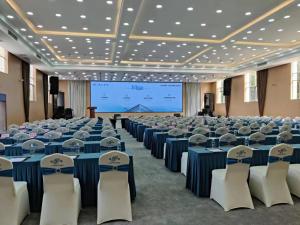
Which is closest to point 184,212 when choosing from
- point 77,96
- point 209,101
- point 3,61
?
point 3,61

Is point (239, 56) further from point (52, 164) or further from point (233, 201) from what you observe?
point (52, 164)

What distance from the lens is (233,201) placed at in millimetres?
3959

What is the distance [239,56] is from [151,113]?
1275cm

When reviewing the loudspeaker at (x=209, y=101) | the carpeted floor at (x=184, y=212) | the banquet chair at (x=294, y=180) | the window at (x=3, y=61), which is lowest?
the carpeted floor at (x=184, y=212)

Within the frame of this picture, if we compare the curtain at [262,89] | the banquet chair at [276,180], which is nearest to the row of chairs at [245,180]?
the banquet chair at [276,180]

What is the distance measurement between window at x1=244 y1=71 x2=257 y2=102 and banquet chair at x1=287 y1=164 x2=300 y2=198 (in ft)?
60.7

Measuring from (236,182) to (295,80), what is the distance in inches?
620

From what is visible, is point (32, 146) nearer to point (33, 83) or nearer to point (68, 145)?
point (68, 145)

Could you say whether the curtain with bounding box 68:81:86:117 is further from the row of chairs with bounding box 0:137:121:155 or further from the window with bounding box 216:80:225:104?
the row of chairs with bounding box 0:137:121:155

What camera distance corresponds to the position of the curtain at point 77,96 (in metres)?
28.2

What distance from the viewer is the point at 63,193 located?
3.46m

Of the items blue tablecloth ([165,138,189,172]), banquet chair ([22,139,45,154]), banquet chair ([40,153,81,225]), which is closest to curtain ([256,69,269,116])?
blue tablecloth ([165,138,189,172])

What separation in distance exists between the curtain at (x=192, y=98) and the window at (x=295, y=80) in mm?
14329

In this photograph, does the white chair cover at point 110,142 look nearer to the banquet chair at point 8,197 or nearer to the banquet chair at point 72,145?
the banquet chair at point 72,145
